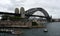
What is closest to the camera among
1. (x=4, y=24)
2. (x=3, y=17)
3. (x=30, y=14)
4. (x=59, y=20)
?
(x=4, y=24)

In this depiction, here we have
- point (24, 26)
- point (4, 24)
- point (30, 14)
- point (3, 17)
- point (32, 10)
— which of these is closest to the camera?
point (4, 24)

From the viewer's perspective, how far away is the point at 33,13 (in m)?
108

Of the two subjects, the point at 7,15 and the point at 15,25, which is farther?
the point at 7,15

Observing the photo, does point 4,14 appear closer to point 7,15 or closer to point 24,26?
point 7,15

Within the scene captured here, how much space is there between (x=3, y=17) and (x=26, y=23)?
15158 millimetres

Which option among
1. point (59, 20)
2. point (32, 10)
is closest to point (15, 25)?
point (32, 10)

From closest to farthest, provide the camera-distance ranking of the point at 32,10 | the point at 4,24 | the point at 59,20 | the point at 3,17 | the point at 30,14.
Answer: the point at 4,24
the point at 3,17
the point at 30,14
the point at 32,10
the point at 59,20

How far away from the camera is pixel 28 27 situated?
6994 centimetres

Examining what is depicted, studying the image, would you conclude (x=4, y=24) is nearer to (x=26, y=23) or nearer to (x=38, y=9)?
(x=26, y=23)

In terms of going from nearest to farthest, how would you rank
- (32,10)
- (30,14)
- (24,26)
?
(24,26) < (30,14) < (32,10)

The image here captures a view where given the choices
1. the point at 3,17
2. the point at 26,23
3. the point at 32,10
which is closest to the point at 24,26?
the point at 26,23

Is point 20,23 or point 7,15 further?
point 7,15

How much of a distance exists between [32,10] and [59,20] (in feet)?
A: 219

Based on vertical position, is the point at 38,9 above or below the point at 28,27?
above
